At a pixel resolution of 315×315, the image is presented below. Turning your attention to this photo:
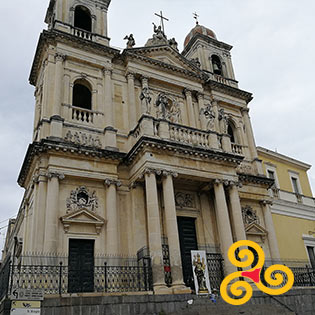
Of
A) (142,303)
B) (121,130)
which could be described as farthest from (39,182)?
(142,303)

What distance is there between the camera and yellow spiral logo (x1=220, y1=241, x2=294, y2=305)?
48.1 ft

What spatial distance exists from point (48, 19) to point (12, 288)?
60.0 ft

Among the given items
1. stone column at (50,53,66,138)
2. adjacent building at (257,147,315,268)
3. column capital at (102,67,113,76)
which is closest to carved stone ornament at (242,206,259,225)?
adjacent building at (257,147,315,268)

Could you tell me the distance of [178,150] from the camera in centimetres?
1677

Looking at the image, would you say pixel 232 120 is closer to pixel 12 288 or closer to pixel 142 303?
pixel 142 303

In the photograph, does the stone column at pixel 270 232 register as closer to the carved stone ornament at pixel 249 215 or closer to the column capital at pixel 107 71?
the carved stone ornament at pixel 249 215

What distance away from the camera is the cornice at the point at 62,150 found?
16062 mm

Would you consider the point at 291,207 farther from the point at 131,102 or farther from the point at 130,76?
the point at 130,76

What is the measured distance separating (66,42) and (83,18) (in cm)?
398

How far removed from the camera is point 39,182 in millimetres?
15852

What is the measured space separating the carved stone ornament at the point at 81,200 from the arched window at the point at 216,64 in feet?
47.8

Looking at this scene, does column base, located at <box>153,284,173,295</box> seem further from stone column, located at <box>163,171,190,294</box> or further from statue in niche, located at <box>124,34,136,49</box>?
Answer: statue in niche, located at <box>124,34,136,49</box>

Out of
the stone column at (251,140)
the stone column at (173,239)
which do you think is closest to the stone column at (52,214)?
the stone column at (173,239)

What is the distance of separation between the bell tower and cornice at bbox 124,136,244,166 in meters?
8.04
